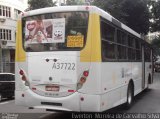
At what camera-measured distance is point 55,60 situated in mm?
8023

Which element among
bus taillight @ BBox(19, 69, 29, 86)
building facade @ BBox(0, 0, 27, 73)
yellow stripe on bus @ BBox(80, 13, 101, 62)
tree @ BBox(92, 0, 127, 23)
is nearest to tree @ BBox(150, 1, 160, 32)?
A: tree @ BBox(92, 0, 127, 23)

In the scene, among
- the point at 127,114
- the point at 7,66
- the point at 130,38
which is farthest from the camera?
the point at 7,66

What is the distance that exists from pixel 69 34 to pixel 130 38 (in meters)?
3.96

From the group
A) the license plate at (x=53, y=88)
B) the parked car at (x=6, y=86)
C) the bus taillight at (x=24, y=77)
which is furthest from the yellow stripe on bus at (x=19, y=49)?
the parked car at (x=6, y=86)

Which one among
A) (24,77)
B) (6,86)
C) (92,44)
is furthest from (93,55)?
(6,86)

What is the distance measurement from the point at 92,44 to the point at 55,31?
113cm

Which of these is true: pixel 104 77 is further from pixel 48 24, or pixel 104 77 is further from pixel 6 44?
pixel 6 44

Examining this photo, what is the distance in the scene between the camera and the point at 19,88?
8531 millimetres

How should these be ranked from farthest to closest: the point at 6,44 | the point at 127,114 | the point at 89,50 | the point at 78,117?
1. the point at 6,44
2. the point at 127,114
3. the point at 78,117
4. the point at 89,50

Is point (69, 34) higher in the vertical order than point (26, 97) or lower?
higher

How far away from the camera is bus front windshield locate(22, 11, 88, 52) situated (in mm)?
7918

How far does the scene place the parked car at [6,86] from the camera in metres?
14.7

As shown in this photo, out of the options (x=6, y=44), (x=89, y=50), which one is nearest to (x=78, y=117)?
(x=89, y=50)

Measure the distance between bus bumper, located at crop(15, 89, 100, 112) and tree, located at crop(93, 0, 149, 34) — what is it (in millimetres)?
21247
